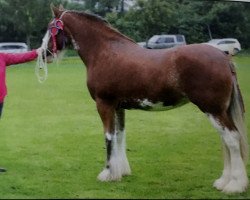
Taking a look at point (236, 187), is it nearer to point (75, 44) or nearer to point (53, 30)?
point (75, 44)

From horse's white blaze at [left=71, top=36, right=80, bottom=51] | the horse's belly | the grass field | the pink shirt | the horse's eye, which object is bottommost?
the grass field

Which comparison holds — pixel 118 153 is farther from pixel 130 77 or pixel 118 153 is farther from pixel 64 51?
pixel 64 51

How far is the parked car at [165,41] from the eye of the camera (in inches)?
183

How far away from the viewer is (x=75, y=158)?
450cm

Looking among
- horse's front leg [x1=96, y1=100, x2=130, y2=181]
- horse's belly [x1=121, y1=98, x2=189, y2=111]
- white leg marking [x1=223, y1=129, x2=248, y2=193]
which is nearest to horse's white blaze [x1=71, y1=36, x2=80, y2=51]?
horse's front leg [x1=96, y1=100, x2=130, y2=181]

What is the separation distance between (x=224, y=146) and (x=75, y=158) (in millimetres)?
1511

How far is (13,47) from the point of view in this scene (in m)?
4.69

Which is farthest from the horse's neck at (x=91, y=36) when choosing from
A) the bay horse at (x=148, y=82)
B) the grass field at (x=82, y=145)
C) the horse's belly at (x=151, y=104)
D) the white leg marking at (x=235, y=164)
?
the white leg marking at (x=235, y=164)

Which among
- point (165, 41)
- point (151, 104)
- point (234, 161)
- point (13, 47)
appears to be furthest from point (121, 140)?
point (13, 47)

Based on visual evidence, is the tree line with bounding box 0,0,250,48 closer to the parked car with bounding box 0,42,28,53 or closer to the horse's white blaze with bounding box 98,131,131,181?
the parked car with bounding box 0,42,28,53

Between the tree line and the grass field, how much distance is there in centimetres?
36

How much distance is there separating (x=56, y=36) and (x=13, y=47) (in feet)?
3.02

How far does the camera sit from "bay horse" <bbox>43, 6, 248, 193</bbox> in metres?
3.41

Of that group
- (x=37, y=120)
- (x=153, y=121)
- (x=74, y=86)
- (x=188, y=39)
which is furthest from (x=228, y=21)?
(x=37, y=120)
